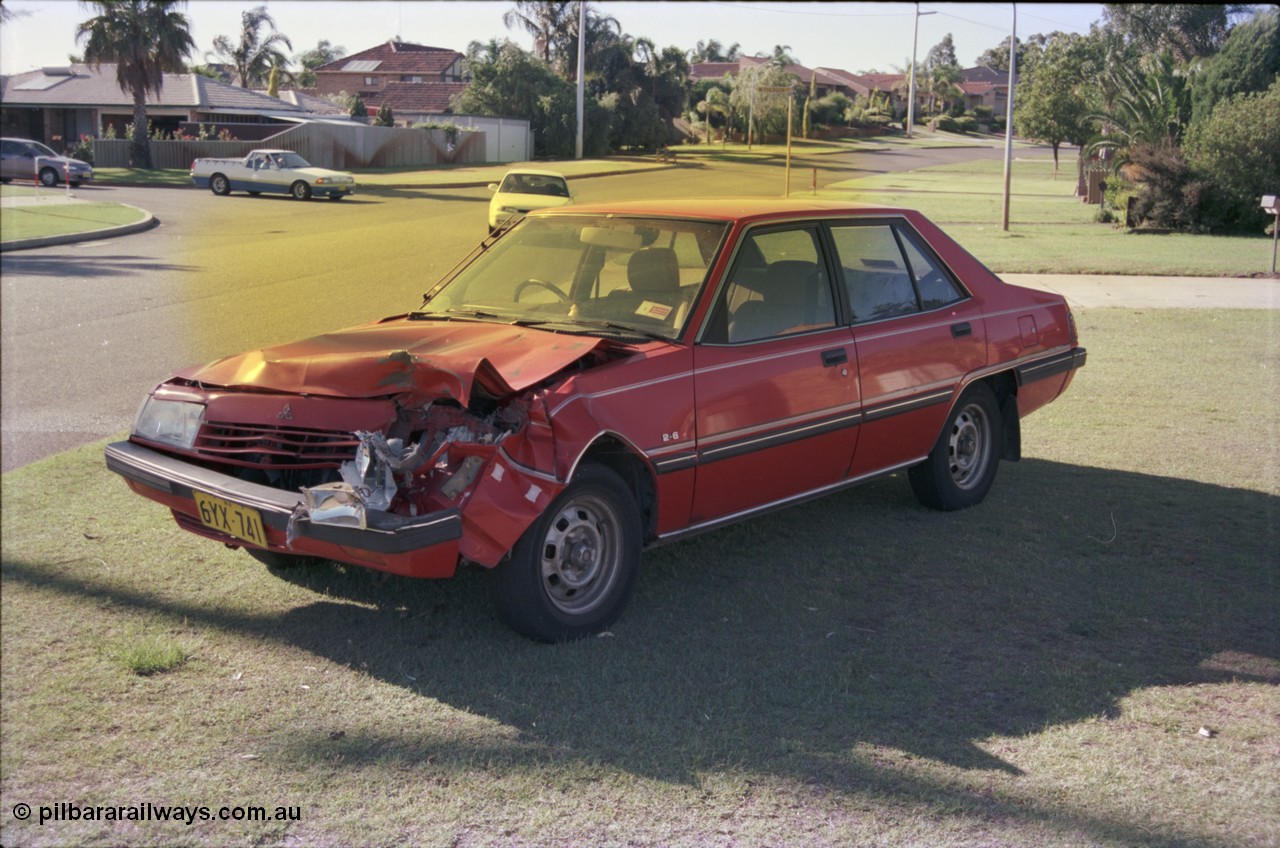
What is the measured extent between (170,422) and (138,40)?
11.2 meters

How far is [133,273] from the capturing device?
52.9 ft

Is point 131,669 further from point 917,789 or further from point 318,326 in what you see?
point 318,326

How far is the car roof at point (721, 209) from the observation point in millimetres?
5434

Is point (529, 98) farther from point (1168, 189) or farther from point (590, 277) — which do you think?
point (1168, 189)

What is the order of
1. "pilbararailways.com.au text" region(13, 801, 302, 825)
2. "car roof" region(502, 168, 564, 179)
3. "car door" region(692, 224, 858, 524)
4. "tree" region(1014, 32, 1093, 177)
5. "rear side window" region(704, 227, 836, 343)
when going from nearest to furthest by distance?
"pilbararailways.com.au text" region(13, 801, 302, 825) → "car door" region(692, 224, 858, 524) → "rear side window" region(704, 227, 836, 343) → "car roof" region(502, 168, 564, 179) → "tree" region(1014, 32, 1093, 177)

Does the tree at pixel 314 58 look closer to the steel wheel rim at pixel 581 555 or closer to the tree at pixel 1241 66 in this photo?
the steel wheel rim at pixel 581 555

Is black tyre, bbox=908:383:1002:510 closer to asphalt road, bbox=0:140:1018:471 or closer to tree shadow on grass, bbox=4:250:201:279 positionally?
asphalt road, bbox=0:140:1018:471

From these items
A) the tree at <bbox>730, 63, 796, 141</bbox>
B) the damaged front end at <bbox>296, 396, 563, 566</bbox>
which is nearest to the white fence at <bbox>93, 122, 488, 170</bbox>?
the tree at <bbox>730, 63, 796, 141</bbox>

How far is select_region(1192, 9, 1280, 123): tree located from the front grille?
25302mm

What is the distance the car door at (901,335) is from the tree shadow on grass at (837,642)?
558mm

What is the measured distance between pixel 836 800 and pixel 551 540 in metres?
1.46

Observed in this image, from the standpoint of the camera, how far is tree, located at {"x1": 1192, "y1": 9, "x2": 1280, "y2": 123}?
2430cm

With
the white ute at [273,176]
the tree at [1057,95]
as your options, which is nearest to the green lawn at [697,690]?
the tree at [1057,95]

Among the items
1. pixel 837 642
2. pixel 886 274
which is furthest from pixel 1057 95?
pixel 837 642
